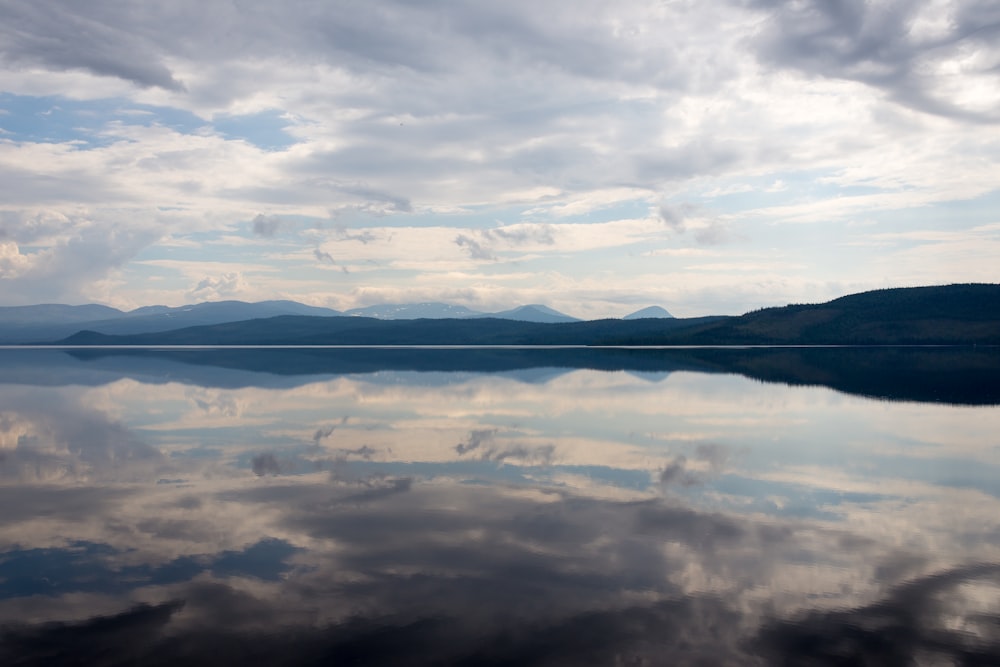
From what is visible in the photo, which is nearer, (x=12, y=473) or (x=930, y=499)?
(x=930, y=499)

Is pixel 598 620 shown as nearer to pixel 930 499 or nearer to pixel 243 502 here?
pixel 243 502

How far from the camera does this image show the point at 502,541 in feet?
66.6

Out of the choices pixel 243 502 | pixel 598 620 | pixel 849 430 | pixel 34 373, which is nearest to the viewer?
pixel 598 620

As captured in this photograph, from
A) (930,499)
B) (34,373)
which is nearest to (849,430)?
(930,499)

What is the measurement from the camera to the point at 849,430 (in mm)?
41062

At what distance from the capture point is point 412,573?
17.8 m

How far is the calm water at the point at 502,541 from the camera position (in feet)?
Answer: 46.4

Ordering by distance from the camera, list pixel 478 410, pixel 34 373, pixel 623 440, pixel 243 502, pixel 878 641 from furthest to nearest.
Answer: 1. pixel 34 373
2. pixel 478 410
3. pixel 623 440
4. pixel 243 502
5. pixel 878 641

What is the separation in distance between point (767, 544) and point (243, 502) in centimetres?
1688

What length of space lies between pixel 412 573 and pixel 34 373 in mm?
100357

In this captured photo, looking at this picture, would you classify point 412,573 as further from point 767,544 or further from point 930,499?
point 930,499

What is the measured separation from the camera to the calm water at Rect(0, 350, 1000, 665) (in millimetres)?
14156

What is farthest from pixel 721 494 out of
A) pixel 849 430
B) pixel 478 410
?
pixel 478 410

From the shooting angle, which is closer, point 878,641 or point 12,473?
point 878,641
